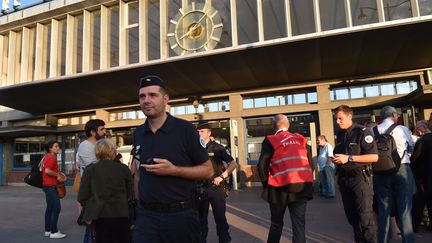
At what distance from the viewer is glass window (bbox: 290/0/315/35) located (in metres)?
11.4

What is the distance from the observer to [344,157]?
395cm

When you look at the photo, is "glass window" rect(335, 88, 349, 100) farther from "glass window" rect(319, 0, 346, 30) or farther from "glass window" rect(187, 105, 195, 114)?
"glass window" rect(187, 105, 195, 114)

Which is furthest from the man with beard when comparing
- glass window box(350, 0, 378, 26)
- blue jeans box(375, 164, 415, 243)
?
glass window box(350, 0, 378, 26)

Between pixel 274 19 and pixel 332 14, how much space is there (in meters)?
1.96

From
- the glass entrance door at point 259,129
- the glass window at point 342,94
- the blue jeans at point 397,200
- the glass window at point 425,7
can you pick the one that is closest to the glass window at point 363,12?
the glass window at point 425,7

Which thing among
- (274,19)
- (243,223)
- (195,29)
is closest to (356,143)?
(243,223)

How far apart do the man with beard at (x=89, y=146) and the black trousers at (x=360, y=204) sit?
3.42m

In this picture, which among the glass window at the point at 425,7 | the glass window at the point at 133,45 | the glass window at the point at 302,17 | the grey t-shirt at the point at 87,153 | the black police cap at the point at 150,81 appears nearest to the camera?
the black police cap at the point at 150,81

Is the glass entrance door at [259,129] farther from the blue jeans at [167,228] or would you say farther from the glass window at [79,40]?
the blue jeans at [167,228]

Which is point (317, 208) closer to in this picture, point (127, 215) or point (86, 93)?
point (127, 215)

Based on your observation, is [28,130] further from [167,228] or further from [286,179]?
[167,228]

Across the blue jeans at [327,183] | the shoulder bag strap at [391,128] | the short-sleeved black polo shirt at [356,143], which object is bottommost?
the blue jeans at [327,183]

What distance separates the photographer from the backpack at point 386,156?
425 centimetres

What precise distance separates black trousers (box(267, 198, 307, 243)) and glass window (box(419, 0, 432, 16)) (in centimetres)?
896
